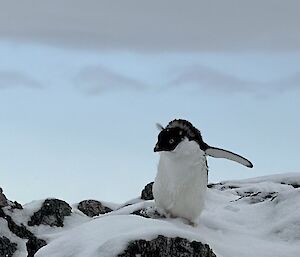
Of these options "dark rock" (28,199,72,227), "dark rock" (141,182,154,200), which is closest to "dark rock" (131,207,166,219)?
"dark rock" (141,182,154,200)

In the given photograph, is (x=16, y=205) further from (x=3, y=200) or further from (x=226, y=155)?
(x=226, y=155)

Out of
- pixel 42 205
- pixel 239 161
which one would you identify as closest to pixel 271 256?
pixel 239 161

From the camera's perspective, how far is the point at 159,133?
6680 millimetres

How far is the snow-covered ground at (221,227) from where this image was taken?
5.69m

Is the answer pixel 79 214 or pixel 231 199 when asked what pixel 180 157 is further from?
pixel 79 214

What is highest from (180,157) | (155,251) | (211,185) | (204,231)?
(211,185)

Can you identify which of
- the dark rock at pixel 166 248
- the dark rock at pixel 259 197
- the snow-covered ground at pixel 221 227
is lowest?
the dark rock at pixel 166 248

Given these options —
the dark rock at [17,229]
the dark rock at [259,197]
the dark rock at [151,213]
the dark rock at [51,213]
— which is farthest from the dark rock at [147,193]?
the dark rock at [151,213]

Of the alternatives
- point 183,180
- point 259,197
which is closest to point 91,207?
point 259,197

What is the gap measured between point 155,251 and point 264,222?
9.06 feet

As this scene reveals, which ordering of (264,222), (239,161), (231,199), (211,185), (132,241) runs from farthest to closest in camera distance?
(211,185) → (231,199) → (264,222) → (239,161) → (132,241)

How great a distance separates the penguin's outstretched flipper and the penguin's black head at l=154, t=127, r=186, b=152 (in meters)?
0.62

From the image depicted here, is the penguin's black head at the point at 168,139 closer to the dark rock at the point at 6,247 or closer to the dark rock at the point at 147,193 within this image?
the dark rock at the point at 147,193

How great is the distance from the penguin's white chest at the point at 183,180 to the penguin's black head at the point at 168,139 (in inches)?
2.4
